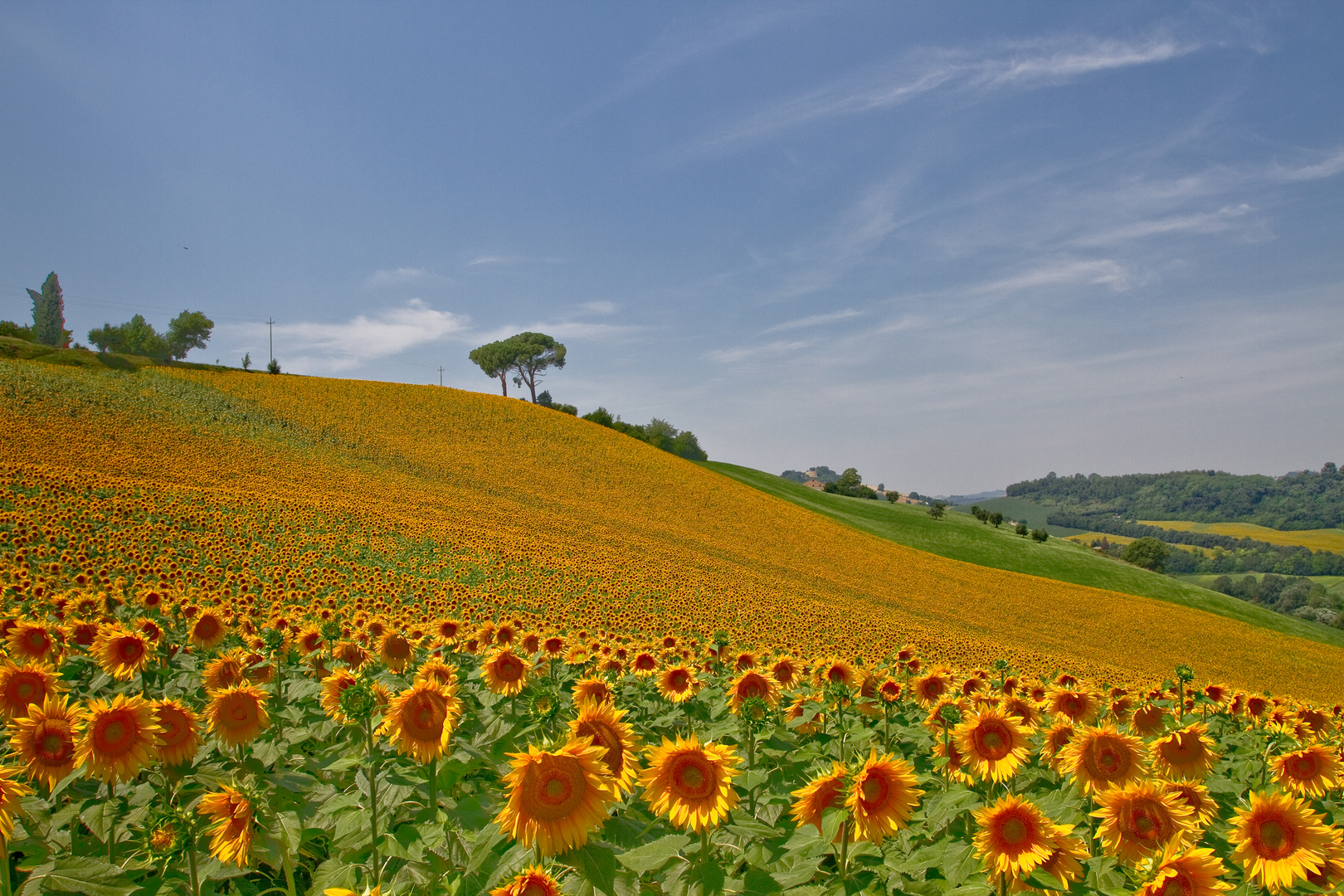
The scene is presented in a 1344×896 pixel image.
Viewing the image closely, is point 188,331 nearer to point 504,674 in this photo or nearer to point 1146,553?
point 504,674

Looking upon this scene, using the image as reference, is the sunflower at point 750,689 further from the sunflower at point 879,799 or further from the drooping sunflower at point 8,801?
the drooping sunflower at point 8,801

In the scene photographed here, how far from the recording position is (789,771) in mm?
4270

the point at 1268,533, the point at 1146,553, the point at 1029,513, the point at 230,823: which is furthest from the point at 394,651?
the point at 1268,533

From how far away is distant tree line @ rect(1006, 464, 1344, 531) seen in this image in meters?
157

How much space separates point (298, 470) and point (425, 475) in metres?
6.80

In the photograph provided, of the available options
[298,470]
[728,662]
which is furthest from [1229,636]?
[298,470]

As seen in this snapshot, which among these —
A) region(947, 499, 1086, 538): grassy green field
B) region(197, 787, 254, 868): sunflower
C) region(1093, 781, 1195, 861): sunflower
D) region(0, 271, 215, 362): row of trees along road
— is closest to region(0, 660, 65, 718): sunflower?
region(197, 787, 254, 868): sunflower

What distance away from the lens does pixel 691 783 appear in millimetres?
2410

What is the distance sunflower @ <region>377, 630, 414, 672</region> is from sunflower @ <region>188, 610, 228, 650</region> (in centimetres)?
142

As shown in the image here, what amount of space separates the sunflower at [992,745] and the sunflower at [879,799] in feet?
3.86

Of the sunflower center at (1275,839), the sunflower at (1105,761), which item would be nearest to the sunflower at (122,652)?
the sunflower at (1105,761)

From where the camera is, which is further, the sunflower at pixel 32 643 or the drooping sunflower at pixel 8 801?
the sunflower at pixel 32 643

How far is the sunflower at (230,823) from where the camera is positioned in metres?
2.63

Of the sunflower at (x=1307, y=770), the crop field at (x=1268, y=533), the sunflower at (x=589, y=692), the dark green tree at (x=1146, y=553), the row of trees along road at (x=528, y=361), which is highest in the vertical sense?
the row of trees along road at (x=528, y=361)
